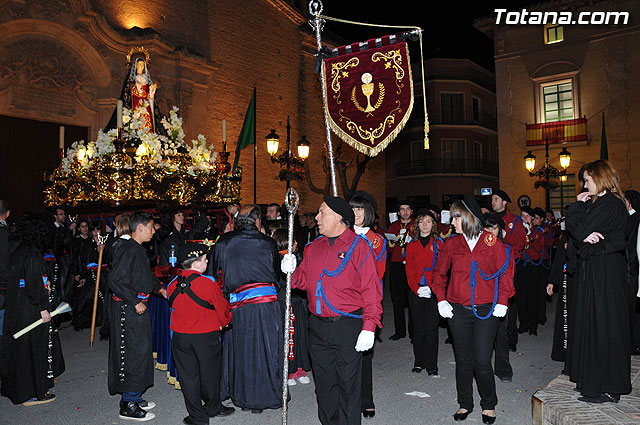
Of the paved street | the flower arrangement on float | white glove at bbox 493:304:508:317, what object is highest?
the flower arrangement on float

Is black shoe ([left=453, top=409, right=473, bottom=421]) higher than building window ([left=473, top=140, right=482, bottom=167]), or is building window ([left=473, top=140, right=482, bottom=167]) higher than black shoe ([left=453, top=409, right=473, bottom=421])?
building window ([left=473, top=140, right=482, bottom=167])

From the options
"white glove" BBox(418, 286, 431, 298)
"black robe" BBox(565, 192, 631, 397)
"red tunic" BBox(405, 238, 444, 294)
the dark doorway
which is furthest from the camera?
the dark doorway

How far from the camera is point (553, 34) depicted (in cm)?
2372

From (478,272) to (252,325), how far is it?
2.45 metres

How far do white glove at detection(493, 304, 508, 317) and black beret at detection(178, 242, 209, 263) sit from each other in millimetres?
2944

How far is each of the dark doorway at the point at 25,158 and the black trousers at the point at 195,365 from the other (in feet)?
32.3

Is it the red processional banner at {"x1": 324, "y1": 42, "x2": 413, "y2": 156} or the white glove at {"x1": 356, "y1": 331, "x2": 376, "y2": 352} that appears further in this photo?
the red processional banner at {"x1": 324, "y1": 42, "x2": 413, "y2": 156}

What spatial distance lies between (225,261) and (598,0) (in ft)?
76.6

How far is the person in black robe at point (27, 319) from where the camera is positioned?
574 centimetres

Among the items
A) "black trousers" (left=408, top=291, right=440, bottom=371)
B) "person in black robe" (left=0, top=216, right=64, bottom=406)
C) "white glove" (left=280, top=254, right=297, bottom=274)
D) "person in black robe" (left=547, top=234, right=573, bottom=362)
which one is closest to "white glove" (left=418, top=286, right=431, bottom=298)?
"black trousers" (left=408, top=291, right=440, bottom=371)

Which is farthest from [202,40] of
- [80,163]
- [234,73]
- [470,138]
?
[470,138]

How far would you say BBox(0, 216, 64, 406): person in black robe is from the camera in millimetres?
5742

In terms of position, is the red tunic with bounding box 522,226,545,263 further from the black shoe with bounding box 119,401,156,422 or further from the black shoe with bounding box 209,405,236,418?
the black shoe with bounding box 119,401,156,422

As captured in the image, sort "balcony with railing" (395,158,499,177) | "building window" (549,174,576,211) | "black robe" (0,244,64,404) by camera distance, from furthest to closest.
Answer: "balcony with railing" (395,158,499,177), "building window" (549,174,576,211), "black robe" (0,244,64,404)
